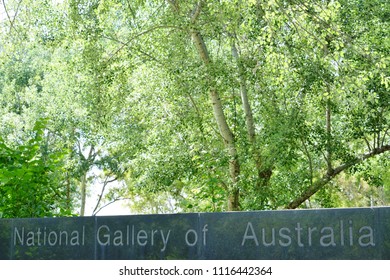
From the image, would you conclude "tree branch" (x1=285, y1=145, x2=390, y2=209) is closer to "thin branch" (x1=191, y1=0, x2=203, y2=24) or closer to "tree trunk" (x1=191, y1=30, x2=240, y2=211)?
"tree trunk" (x1=191, y1=30, x2=240, y2=211)

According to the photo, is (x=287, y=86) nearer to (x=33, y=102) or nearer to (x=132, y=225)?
(x=132, y=225)

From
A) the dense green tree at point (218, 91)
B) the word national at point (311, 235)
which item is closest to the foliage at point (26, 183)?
the dense green tree at point (218, 91)

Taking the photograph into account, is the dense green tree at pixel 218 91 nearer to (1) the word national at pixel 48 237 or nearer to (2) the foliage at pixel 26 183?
(2) the foliage at pixel 26 183

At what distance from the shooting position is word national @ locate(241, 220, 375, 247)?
17.5 feet

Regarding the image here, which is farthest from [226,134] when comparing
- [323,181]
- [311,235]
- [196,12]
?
[311,235]

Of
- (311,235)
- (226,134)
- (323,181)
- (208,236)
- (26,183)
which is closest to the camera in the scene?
(311,235)

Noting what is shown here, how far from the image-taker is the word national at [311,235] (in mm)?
5324

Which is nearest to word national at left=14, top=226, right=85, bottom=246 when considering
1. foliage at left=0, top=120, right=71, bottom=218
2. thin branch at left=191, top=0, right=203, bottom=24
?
foliage at left=0, top=120, right=71, bottom=218

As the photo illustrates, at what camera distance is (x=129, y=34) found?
1277cm

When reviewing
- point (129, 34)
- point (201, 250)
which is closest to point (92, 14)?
point (129, 34)

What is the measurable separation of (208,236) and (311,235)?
0.94m

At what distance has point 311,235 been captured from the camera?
550cm

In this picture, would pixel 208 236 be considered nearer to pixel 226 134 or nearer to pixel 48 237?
pixel 48 237

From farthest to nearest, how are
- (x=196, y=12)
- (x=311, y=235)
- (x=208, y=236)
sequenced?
(x=196, y=12)
(x=208, y=236)
(x=311, y=235)
